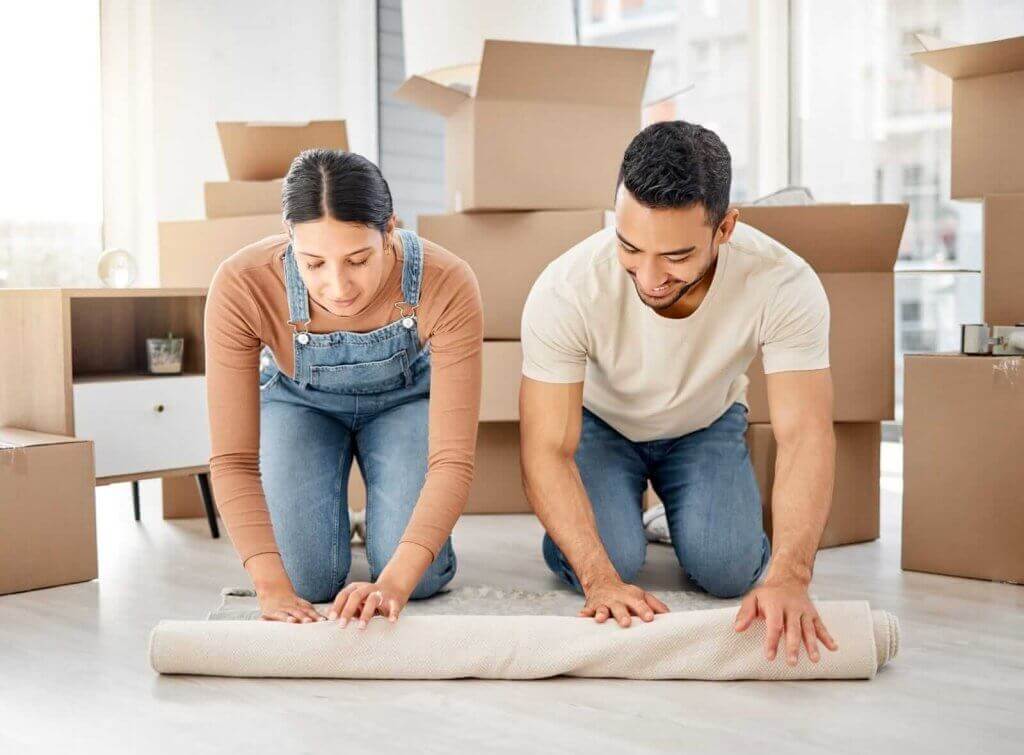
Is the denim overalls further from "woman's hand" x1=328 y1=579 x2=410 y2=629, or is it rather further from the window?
the window

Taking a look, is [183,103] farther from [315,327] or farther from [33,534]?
[315,327]

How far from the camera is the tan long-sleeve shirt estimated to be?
1539 mm

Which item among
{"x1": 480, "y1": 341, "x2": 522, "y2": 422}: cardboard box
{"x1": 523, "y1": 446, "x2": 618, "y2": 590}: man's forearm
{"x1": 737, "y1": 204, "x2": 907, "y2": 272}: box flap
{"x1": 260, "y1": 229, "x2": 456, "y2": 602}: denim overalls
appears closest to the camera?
{"x1": 523, "y1": 446, "x2": 618, "y2": 590}: man's forearm

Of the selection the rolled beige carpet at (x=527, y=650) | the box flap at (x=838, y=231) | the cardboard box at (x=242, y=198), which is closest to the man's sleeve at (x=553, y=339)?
the rolled beige carpet at (x=527, y=650)

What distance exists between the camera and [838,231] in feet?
7.30

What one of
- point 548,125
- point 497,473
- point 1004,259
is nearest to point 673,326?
point 1004,259

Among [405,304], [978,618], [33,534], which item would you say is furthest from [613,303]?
[33,534]

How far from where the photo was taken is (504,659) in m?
1.45

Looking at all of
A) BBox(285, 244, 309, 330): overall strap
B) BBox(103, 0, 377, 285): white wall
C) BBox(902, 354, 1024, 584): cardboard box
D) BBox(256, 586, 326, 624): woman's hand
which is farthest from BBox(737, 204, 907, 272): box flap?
BBox(103, 0, 377, 285): white wall

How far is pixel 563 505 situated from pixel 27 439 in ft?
3.53

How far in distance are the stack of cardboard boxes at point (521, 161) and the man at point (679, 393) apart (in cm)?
72

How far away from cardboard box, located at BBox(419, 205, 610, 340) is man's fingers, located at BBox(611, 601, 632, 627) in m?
1.21

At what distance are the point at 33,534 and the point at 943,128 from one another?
2770 millimetres

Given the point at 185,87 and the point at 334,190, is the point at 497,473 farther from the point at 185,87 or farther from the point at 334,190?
the point at 185,87
